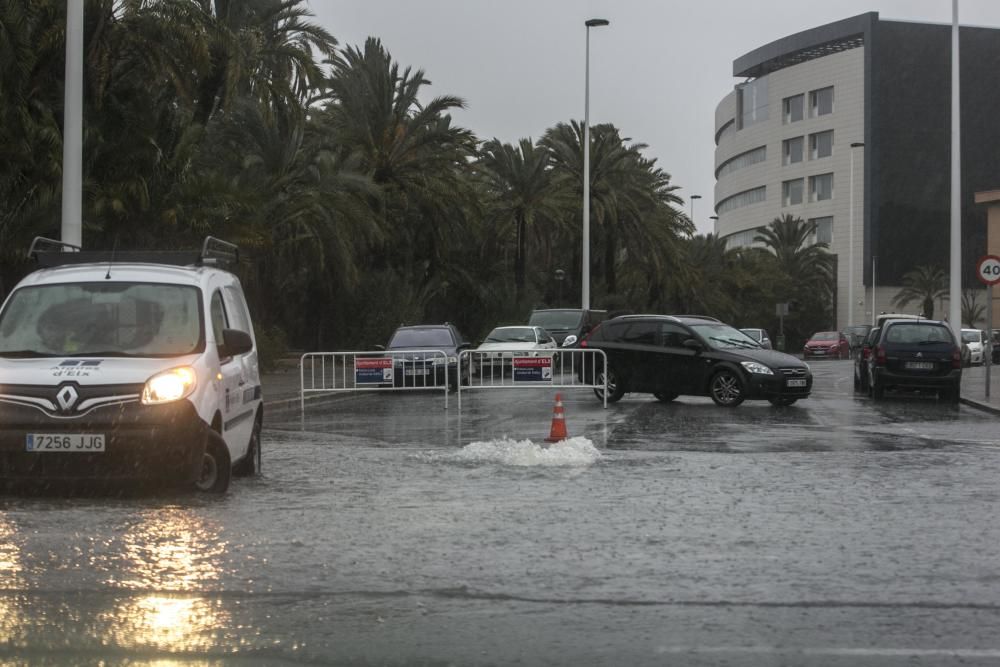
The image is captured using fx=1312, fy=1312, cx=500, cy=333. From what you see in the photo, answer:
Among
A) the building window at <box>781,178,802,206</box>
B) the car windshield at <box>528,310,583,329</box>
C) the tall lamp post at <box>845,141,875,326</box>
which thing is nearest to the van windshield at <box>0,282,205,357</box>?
the car windshield at <box>528,310,583,329</box>

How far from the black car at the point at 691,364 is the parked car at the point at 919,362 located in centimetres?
352

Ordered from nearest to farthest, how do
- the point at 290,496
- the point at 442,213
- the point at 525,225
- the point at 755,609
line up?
1. the point at 755,609
2. the point at 290,496
3. the point at 442,213
4. the point at 525,225

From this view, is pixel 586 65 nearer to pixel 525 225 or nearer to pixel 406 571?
pixel 525 225

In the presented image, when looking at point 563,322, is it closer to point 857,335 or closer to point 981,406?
point 857,335

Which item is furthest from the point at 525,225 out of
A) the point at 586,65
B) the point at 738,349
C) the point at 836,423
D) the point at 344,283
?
the point at 836,423

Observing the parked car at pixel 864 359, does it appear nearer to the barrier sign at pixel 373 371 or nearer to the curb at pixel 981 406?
the curb at pixel 981 406

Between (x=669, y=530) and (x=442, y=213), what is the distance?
35413mm

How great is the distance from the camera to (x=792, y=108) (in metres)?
102

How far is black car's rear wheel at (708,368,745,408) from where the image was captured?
72.1 ft

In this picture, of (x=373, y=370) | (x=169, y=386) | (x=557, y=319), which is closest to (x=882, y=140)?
(x=557, y=319)

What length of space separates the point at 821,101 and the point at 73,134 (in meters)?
88.0

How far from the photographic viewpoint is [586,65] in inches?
1966

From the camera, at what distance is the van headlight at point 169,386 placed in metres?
9.50

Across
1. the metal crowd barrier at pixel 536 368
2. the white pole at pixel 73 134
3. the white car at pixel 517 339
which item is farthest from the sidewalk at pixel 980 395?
the white pole at pixel 73 134
